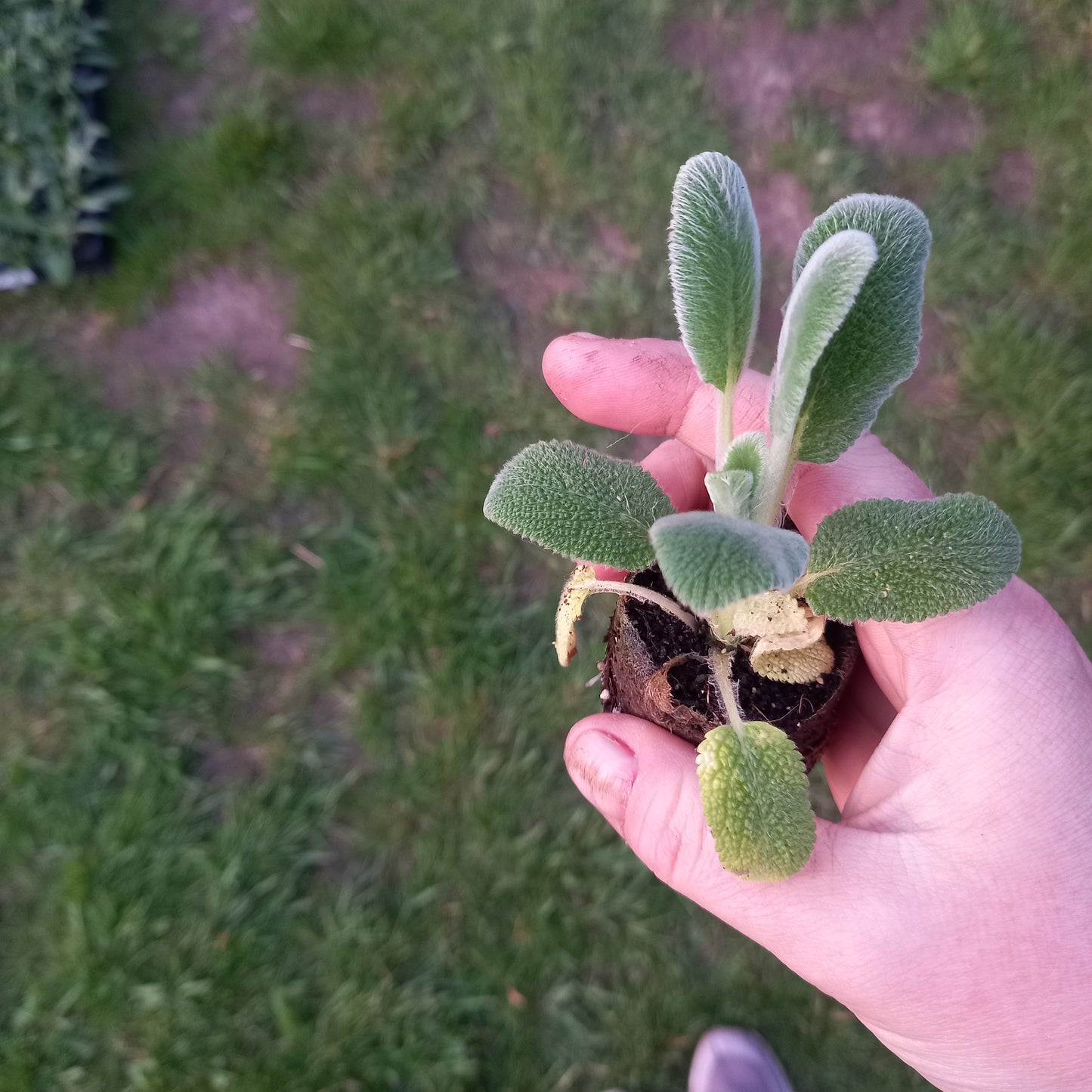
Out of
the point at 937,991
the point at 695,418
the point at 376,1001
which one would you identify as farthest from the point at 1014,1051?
the point at 376,1001

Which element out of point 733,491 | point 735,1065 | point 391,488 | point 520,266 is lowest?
point 735,1065

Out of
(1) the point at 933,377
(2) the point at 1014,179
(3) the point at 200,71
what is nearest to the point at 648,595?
(1) the point at 933,377

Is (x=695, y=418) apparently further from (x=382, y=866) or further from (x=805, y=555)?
(x=382, y=866)

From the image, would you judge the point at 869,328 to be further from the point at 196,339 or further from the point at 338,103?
the point at 338,103

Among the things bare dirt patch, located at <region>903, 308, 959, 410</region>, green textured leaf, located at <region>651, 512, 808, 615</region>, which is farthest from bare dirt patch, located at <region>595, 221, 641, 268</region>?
green textured leaf, located at <region>651, 512, 808, 615</region>

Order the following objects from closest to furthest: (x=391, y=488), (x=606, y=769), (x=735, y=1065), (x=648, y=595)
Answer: (x=648, y=595), (x=606, y=769), (x=735, y=1065), (x=391, y=488)

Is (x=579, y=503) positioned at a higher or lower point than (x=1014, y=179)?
lower

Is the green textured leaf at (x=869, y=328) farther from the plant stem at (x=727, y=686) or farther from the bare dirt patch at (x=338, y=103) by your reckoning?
the bare dirt patch at (x=338, y=103)

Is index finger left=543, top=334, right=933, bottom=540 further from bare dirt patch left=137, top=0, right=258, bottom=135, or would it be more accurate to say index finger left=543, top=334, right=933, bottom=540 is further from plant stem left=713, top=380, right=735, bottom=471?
bare dirt patch left=137, top=0, right=258, bottom=135

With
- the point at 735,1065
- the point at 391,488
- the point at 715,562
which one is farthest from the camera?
the point at 391,488
